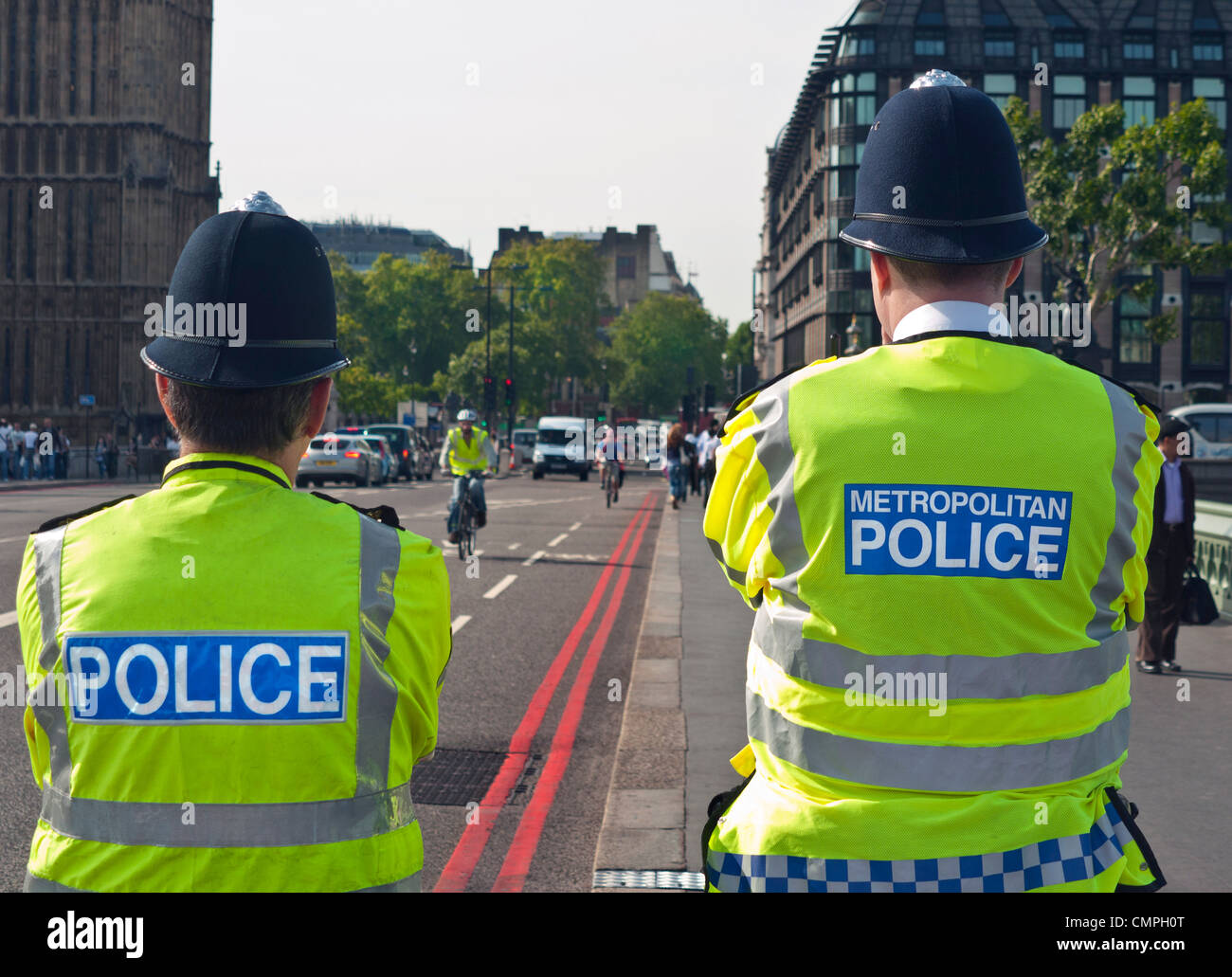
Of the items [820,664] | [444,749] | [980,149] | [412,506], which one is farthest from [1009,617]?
[412,506]

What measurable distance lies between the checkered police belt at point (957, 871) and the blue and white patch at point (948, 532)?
404 millimetres

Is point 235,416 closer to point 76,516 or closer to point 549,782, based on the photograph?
point 76,516

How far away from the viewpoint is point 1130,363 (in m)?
63.8

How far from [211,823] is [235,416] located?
0.58 m

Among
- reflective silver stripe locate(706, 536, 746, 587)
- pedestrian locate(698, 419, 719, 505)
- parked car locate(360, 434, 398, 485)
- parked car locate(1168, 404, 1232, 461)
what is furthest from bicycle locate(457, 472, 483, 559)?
parked car locate(1168, 404, 1232, 461)

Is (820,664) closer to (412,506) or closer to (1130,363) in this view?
(412,506)

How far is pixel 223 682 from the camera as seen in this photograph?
2031mm

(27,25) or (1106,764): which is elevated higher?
(27,25)

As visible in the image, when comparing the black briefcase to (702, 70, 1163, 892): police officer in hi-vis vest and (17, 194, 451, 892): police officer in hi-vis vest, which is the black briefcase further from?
(17, 194, 451, 892): police officer in hi-vis vest

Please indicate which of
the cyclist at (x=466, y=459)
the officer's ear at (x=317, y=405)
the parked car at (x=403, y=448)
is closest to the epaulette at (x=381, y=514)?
the officer's ear at (x=317, y=405)

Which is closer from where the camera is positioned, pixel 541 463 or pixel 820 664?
pixel 820 664

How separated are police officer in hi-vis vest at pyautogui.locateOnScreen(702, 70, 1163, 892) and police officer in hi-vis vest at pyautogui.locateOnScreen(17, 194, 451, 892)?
56 centimetres

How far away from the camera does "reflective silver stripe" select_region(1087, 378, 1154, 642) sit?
227cm
